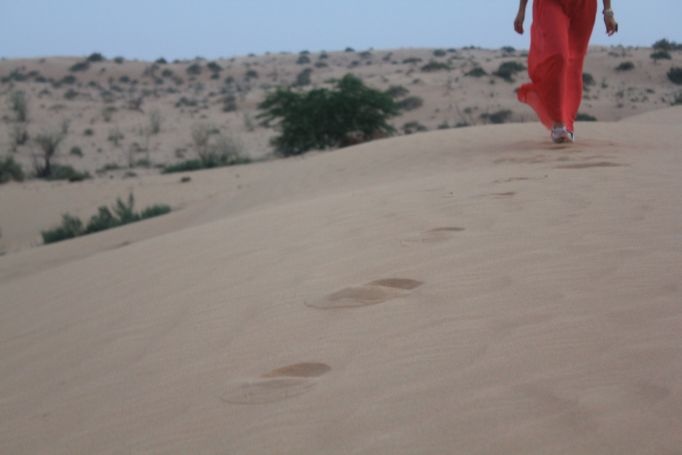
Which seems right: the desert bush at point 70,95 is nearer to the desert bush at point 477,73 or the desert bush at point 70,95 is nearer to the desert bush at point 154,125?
the desert bush at point 154,125

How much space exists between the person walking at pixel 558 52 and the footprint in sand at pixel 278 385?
19.0ft

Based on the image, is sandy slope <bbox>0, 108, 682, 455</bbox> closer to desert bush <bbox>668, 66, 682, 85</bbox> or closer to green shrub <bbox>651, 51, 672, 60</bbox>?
desert bush <bbox>668, 66, 682, 85</bbox>

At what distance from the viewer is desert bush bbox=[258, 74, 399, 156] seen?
21891 millimetres

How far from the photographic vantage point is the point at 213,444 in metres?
2.15

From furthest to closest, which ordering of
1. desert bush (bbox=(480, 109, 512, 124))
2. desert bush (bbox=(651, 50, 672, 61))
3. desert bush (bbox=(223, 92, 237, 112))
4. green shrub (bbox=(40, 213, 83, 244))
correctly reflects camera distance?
desert bush (bbox=(651, 50, 672, 61)) < desert bush (bbox=(223, 92, 237, 112)) < desert bush (bbox=(480, 109, 512, 124)) < green shrub (bbox=(40, 213, 83, 244))

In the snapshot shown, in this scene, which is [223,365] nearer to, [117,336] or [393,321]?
[393,321]

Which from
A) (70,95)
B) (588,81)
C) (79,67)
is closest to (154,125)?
(70,95)

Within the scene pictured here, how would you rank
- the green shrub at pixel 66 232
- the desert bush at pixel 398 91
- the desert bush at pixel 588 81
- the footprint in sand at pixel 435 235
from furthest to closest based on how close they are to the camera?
the desert bush at pixel 588 81, the desert bush at pixel 398 91, the green shrub at pixel 66 232, the footprint in sand at pixel 435 235

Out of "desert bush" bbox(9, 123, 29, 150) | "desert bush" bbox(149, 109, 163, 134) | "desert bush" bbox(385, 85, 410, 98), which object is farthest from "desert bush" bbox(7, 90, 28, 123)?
"desert bush" bbox(385, 85, 410, 98)

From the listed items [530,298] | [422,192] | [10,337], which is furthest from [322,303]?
[422,192]

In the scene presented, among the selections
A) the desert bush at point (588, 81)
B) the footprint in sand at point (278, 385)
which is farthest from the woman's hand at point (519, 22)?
the desert bush at point (588, 81)

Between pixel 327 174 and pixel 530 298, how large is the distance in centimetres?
793

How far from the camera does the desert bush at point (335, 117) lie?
71.8 feet

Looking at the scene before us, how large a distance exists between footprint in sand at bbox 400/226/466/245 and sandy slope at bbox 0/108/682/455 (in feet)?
0.07
